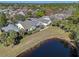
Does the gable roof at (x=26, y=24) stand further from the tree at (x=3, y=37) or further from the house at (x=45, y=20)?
the tree at (x=3, y=37)

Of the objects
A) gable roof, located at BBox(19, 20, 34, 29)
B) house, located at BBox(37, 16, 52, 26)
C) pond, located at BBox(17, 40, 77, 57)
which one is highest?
house, located at BBox(37, 16, 52, 26)

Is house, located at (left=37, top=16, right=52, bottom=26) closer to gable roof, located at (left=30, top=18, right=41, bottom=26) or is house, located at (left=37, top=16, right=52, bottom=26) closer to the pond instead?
gable roof, located at (left=30, top=18, right=41, bottom=26)

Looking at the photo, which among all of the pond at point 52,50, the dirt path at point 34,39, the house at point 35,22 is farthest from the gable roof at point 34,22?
the pond at point 52,50

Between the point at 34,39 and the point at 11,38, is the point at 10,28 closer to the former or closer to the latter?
the point at 11,38

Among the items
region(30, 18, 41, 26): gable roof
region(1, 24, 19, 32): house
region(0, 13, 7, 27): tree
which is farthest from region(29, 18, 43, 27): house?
region(0, 13, 7, 27): tree

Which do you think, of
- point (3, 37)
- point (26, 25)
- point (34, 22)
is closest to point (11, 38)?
point (3, 37)
